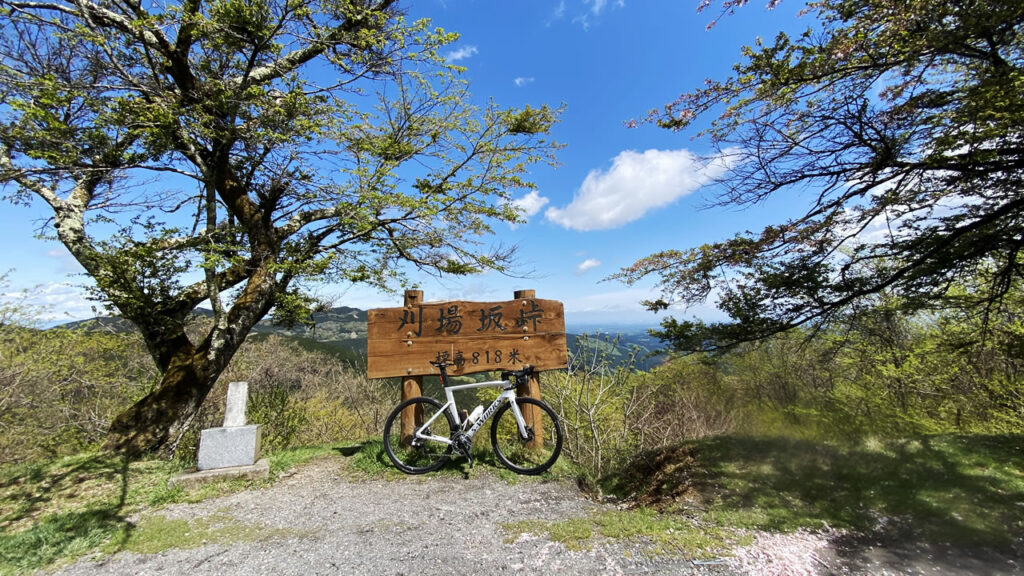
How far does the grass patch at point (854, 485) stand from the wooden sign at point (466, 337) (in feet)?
5.60

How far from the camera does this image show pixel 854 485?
3.15m

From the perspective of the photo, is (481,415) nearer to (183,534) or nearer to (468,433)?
(468,433)

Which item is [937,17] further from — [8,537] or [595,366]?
[8,537]

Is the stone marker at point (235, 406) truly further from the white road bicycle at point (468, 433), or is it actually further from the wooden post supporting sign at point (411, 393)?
the wooden post supporting sign at point (411, 393)

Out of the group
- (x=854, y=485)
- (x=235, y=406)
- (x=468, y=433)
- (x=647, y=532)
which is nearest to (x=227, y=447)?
(x=235, y=406)

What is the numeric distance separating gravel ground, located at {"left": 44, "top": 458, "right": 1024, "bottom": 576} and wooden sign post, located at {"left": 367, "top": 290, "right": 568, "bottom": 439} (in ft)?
3.79

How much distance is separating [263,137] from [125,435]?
4385 millimetres

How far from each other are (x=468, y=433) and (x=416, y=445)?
65cm

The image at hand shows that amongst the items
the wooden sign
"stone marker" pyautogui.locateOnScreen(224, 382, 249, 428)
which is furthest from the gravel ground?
the wooden sign

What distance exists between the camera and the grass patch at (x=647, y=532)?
2.57m

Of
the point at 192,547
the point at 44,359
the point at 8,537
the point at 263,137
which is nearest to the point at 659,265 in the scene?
the point at 192,547

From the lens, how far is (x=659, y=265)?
425cm

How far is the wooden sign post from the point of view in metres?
4.70

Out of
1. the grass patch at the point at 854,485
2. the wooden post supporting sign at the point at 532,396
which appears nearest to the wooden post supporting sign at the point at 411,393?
the wooden post supporting sign at the point at 532,396
